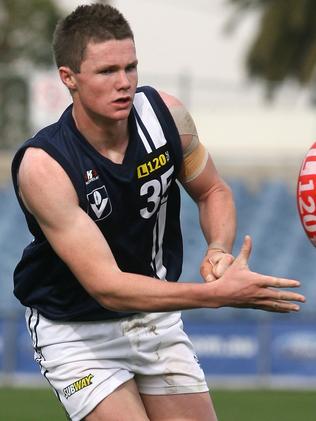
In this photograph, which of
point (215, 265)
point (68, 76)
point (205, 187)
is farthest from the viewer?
point (205, 187)

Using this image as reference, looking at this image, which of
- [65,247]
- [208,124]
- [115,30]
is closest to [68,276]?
[65,247]

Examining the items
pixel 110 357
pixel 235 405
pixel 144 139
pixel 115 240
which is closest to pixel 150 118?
pixel 144 139

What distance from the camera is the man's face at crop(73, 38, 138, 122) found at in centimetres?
582

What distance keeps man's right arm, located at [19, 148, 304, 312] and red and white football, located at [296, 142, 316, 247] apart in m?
0.91

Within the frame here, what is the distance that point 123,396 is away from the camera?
20.0 feet

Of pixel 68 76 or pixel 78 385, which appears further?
pixel 78 385

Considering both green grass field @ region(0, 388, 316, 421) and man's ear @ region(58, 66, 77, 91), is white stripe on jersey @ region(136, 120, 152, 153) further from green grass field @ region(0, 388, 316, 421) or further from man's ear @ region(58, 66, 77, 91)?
green grass field @ region(0, 388, 316, 421)

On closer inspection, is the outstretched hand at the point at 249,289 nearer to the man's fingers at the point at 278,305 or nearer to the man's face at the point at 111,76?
the man's fingers at the point at 278,305

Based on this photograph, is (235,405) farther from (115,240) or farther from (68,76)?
(68,76)

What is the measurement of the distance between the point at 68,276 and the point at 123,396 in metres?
0.63

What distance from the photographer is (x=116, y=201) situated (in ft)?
19.9

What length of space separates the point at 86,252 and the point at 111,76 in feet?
2.57

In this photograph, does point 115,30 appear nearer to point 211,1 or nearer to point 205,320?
point 205,320

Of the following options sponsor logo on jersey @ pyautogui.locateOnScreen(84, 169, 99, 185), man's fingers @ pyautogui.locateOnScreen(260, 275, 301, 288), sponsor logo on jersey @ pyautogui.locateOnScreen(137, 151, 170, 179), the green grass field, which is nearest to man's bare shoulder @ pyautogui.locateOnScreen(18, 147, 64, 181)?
sponsor logo on jersey @ pyautogui.locateOnScreen(84, 169, 99, 185)
